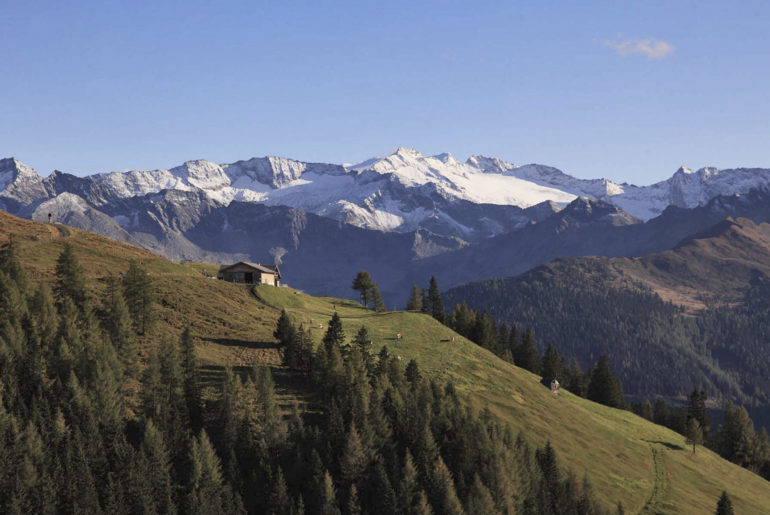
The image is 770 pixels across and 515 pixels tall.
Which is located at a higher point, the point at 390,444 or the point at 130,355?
the point at 130,355

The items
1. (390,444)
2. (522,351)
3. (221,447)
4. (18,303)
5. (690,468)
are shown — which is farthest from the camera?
(522,351)

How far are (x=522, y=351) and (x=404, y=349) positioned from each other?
69.4 m

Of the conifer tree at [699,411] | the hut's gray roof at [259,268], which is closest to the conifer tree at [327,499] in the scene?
the hut's gray roof at [259,268]

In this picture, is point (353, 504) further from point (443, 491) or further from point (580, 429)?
point (580, 429)

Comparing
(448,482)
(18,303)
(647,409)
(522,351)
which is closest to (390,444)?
(448,482)

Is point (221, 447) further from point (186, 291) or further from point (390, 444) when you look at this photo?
point (186, 291)

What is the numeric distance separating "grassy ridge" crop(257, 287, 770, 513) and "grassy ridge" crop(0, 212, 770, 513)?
0.98 feet

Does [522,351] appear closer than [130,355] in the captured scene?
No

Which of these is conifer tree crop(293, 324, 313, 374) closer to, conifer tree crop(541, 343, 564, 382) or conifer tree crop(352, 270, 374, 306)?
conifer tree crop(352, 270, 374, 306)

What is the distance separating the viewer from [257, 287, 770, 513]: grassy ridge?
116m

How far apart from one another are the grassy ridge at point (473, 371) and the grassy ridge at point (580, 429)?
0.30 m

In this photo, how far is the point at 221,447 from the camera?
304 ft

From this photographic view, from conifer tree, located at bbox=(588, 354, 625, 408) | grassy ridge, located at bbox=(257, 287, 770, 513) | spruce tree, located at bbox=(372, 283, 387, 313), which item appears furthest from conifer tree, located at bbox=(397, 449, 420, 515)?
conifer tree, located at bbox=(588, 354, 625, 408)

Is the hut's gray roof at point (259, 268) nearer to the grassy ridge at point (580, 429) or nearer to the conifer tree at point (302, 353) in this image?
the grassy ridge at point (580, 429)
